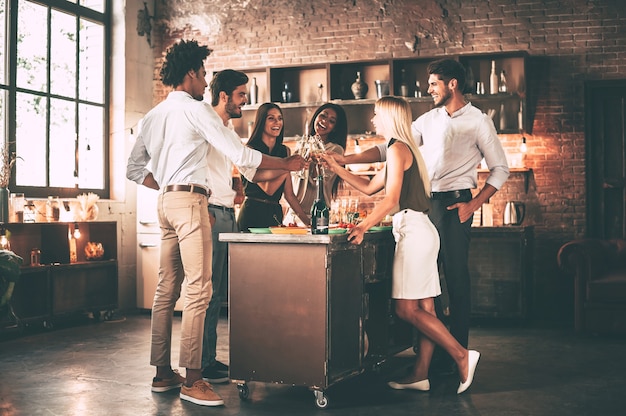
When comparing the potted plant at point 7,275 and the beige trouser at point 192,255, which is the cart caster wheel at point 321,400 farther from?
the potted plant at point 7,275

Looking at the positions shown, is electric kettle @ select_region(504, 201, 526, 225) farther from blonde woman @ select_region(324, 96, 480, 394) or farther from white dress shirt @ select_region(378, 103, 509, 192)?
blonde woman @ select_region(324, 96, 480, 394)

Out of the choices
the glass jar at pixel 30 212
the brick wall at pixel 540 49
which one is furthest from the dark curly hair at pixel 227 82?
the brick wall at pixel 540 49

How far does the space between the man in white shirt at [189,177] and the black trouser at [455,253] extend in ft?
3.45

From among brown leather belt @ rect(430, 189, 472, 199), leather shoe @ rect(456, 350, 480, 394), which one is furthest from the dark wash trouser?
leather shoe @ rect(456, 350, 480, 394)

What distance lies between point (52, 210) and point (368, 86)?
11.4 feet

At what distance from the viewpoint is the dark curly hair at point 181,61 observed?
4281 mm

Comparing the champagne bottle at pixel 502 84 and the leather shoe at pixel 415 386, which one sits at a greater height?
the champagne bottle at pixel 502 84

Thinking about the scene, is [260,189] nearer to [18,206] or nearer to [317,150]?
[317,150]

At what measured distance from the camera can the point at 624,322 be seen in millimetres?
6395

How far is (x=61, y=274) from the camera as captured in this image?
23.7 feet

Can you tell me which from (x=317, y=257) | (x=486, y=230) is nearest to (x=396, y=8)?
(x=486, y=230)

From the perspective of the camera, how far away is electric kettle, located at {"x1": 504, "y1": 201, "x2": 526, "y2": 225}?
7609 millimetres

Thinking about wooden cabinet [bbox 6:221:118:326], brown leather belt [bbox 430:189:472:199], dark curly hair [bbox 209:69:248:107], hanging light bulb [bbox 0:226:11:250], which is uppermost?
dark curly hair [bbox 209:69:248:107]

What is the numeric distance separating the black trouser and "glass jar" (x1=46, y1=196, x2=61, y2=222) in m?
4.02
